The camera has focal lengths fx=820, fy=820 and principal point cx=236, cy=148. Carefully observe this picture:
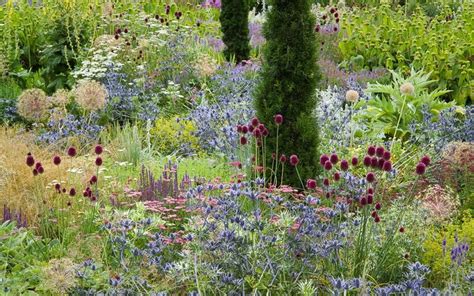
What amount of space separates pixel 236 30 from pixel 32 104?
172 inches

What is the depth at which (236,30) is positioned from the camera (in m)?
12.0

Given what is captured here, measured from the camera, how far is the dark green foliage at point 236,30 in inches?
474

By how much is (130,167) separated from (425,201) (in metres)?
2.76

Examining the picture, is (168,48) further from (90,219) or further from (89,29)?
(90,219)

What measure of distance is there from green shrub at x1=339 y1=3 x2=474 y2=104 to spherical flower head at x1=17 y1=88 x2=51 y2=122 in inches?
163

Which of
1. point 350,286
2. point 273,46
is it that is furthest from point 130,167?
→ point 350,286

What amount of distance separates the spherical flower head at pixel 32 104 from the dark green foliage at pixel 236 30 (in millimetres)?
4093

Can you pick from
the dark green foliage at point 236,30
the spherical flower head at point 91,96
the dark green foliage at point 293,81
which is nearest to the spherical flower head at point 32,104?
the spherical flower head at point 91,96

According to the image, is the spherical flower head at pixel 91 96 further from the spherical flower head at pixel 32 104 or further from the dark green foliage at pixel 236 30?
the dark green foliage at pixel 236 30

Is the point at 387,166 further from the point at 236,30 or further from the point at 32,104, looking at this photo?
the point at 236,30

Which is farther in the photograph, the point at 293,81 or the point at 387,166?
the point at 293,81

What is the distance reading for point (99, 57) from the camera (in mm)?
9602

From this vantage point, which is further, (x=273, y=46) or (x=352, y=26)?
(x=352, y=26)

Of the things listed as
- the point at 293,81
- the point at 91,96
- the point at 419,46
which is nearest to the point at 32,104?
the point at 91,96
